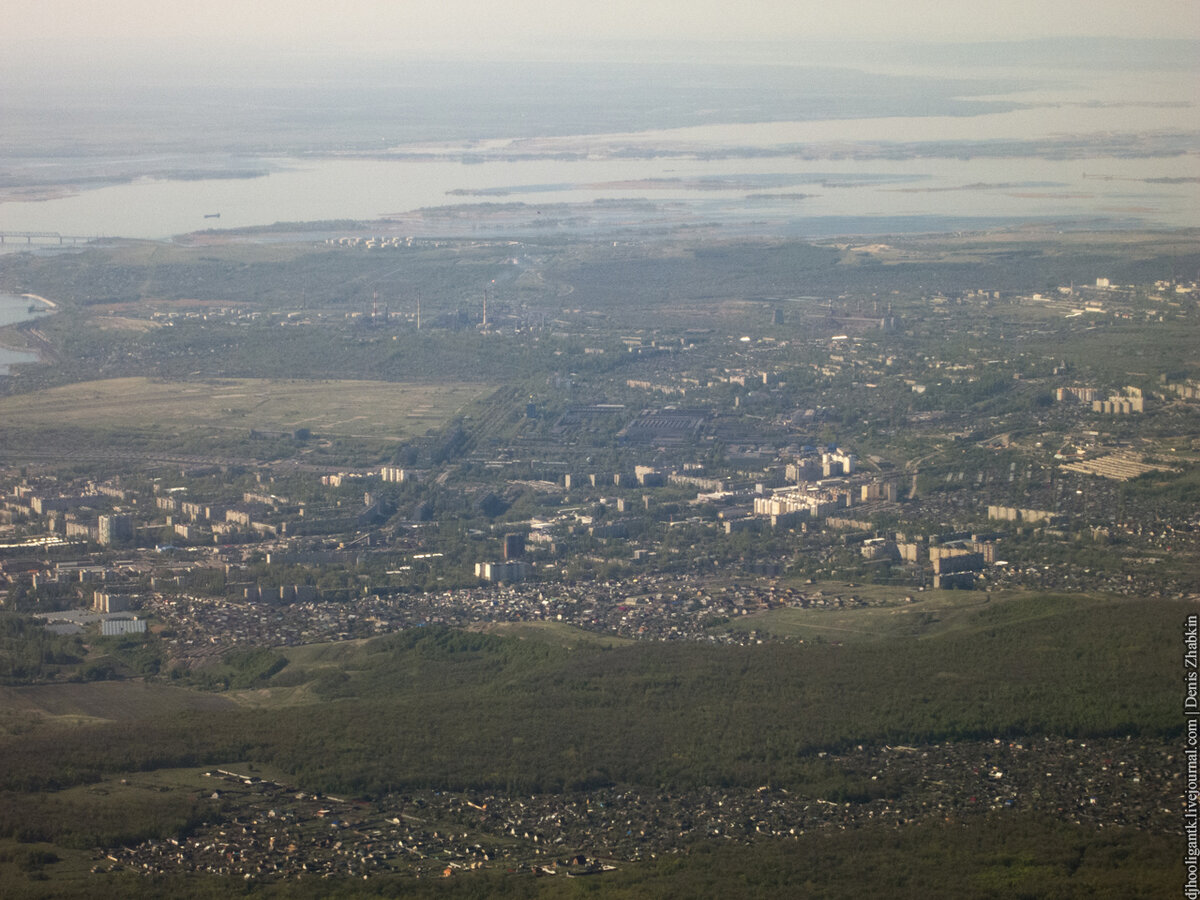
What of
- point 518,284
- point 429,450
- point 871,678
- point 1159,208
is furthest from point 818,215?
point 871,678

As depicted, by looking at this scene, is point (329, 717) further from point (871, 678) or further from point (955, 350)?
point (955, 350)

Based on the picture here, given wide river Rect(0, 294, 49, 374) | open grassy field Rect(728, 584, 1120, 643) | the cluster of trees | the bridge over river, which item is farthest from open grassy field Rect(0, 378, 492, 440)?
the bridge over river

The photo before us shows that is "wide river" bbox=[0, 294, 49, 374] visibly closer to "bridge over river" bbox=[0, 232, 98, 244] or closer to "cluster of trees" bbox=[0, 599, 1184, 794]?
"bridge over river" bbox=[0, 232, 98, 244]

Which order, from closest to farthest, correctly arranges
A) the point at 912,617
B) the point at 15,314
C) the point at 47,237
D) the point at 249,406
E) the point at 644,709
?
the point at 644,709
the point at 912,617
the point at 249,406
the point at 15,314
the point at 47,237

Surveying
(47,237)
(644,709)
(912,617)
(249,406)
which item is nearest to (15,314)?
(47,237)

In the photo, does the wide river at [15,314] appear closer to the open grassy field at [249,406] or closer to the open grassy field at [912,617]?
the open grassy field at [249,406]

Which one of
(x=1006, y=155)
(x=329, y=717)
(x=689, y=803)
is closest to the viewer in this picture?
(x=689, y=803)

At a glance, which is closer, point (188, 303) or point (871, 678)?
point (871, 678)

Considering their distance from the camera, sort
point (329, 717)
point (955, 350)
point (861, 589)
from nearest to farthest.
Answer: point (329, 717) < point (861, 589) < point (955, 350)

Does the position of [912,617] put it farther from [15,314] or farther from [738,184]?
[738,184]
